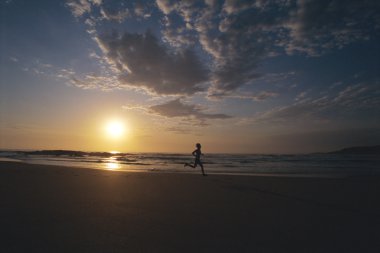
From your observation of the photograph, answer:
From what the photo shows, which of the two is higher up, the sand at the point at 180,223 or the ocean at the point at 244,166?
the ocean at the point at 244,166

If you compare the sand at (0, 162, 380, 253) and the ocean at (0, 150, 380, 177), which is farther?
the ocean at (0, 150, 380, 177)

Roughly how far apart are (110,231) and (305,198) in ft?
21.3

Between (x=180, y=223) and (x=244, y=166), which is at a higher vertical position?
(x=244, y=166)

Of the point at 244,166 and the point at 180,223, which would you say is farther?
the point at 244,166

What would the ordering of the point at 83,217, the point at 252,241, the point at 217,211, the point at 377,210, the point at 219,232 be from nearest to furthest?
the point at 252,241 < the point at 219,232 < the point at 83,217 < the point at 217,211 < the point at 377,210

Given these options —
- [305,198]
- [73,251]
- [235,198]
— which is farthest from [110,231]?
[305,198]

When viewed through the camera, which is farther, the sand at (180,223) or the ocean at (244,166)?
the ocean at (244,166)

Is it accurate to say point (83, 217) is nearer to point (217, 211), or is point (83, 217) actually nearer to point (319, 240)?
point (217, 211)

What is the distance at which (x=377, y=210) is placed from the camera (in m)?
6.96

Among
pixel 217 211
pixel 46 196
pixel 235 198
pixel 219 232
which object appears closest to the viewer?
pixel 219 232

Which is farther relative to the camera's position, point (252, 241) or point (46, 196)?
point (46, 196)

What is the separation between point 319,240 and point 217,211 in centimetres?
243

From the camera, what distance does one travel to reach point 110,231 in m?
4.56

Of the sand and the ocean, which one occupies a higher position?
the ocean
